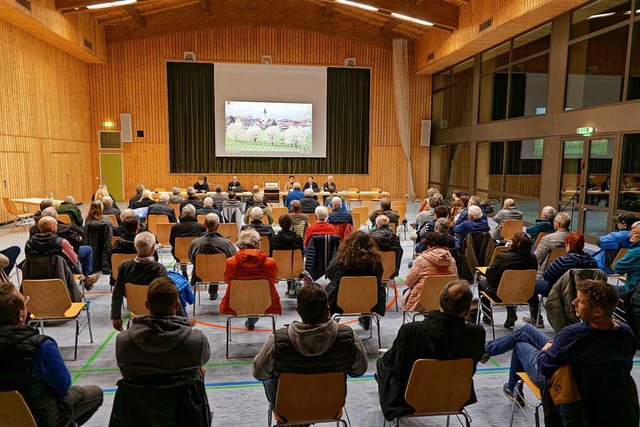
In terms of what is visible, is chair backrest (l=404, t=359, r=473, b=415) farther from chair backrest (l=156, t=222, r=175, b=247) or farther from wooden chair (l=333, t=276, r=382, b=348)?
chair backrest (l=156, t=222, r=175, b=247)

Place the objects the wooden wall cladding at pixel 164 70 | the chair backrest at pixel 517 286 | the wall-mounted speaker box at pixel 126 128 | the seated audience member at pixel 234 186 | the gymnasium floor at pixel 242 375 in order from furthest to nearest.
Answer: the wall-mounted speaker box at pixel 126 128 → the wooden wall cladding at pixel 164 70 → the seated audience member at pixel 234 186 → the chair backrest at pixel 517 286 → the gymnasium floor at pixel 242 375

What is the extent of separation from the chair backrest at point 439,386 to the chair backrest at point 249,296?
1957mm

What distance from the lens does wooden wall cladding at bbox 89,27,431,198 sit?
62.4 feet

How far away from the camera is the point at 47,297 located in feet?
14.3

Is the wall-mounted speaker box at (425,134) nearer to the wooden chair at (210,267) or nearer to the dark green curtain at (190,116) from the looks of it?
the dark green curtain at (190,116)

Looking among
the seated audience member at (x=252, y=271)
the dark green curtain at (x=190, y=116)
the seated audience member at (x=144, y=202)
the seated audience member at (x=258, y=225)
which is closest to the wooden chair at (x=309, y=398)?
the seated audience member at (x=252, y=271)

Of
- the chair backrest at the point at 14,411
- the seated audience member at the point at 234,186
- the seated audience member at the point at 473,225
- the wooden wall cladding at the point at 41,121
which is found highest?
the wooden wall cladding at the point at 41,121

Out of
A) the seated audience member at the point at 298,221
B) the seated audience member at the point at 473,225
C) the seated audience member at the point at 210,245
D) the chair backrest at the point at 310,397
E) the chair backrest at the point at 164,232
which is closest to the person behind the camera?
the chair backrest at the point at 310,397

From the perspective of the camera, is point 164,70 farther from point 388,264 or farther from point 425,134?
point 388,264

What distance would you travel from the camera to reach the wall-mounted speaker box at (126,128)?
19141 mm

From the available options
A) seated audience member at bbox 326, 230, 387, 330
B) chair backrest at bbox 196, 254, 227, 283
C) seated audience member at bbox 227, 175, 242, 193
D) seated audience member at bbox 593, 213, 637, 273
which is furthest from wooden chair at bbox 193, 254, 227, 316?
seated audience member at bbox 227, 175, 242, 193

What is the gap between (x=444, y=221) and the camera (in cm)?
551

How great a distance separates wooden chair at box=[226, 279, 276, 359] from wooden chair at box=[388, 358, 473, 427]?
1.86m

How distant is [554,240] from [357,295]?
9.08ft
